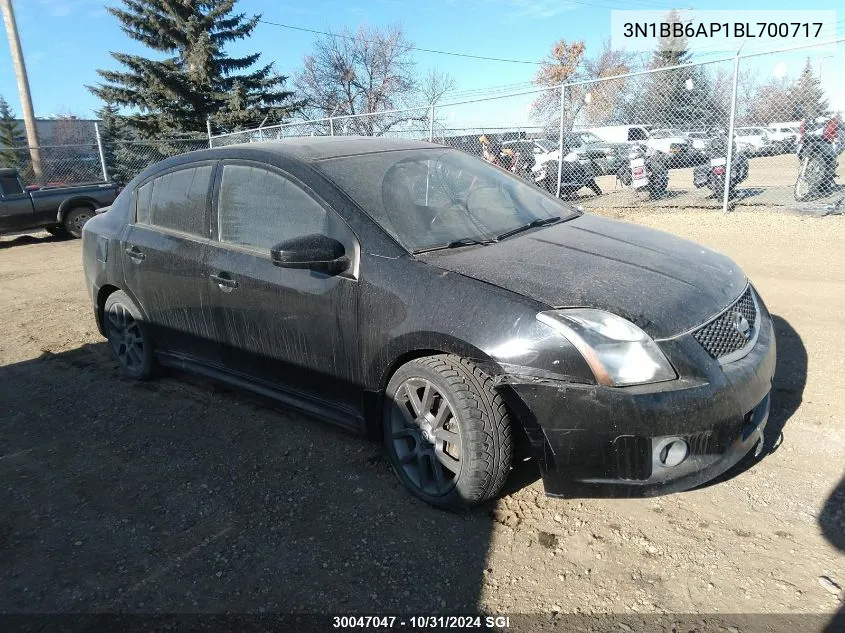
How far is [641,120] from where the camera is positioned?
13.8 meters

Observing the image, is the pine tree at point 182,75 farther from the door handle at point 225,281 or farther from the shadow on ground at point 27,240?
the door handle at point 225,281

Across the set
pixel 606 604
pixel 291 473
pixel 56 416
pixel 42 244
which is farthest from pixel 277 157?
pixel 42 244

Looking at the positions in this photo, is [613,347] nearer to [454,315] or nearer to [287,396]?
[454,315]

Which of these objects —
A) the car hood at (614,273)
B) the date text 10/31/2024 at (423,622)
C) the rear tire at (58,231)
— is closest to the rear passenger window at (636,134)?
the car hood at (614,273)

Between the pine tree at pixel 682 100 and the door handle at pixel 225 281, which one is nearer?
the door handle at pixel 225 281

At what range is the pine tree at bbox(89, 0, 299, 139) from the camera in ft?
86.8

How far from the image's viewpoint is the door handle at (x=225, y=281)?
3.47 metres

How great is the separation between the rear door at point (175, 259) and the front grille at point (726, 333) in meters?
2.75

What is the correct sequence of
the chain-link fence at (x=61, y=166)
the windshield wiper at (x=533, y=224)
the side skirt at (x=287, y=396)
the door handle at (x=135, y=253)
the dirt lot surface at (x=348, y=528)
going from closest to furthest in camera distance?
the dirt lot surface at (x=348, y=528)
the side skirt at (x=287, y=396)
the windshield wiper at (x=533, y=224)
the door handle at (x=135, y=253)
the chain-link fence at (x=61, y=166)

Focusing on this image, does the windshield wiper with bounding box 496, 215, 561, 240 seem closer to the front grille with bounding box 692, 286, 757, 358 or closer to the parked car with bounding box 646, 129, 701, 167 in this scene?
the front grille with bounding box 692, 286, 757, 358

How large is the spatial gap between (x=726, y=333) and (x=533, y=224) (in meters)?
1.27

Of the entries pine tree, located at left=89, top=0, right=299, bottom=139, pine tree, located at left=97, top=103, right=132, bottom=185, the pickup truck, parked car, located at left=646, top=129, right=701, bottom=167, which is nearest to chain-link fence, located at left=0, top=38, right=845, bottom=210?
parked car, located at left=646, top=129, right=701, bottom=167

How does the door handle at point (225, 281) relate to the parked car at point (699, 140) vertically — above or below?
below

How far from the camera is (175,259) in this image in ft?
12.6
